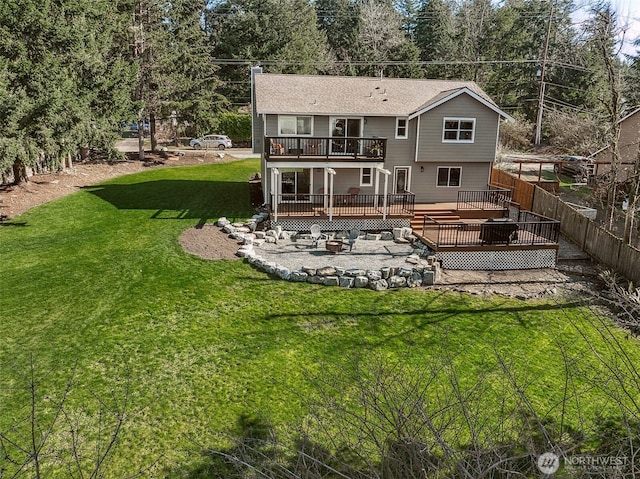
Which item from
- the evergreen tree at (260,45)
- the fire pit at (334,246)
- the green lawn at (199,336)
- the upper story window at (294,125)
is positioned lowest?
the green lawn at (199,336)

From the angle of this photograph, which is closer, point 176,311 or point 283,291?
point 176,311

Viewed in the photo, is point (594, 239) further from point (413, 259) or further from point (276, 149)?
point (276, 149)

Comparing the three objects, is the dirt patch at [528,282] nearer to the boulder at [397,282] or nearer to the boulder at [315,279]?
the boulder at [397,282]

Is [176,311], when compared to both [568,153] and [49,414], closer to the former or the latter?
[49,414]

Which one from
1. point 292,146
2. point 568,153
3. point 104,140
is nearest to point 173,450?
point 292,146

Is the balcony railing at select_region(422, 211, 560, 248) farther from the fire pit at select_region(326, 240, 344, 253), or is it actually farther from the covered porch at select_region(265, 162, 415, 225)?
the fire pit at select_region(326, 240, 344, 253)

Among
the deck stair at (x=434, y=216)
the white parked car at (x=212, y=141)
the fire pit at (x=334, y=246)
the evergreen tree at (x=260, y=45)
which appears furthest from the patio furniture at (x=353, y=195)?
the evergreen tree at (x=260, y=45)
